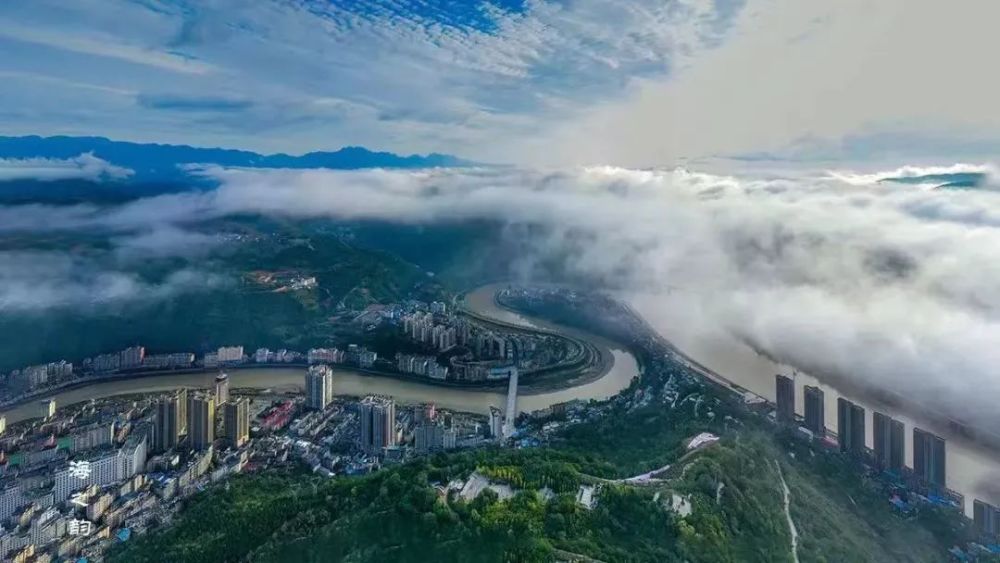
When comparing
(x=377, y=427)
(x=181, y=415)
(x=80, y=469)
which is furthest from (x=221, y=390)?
(x=377, y=427)

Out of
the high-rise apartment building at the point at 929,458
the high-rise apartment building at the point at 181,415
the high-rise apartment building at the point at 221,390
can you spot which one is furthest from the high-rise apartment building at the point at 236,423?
the high-rise apartment building at the point at 929,458

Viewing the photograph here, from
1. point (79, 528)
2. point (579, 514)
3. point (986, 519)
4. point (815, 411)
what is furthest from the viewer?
point (815, 411)

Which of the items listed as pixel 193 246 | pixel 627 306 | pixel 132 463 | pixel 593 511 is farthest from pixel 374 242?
pixel 593 511

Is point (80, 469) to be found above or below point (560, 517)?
below

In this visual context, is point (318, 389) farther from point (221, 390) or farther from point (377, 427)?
point (377, 427)

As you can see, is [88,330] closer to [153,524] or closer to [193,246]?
[193,246]

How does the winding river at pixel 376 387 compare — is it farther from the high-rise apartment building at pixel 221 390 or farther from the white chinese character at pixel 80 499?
the white chinese character at pixel 80 499

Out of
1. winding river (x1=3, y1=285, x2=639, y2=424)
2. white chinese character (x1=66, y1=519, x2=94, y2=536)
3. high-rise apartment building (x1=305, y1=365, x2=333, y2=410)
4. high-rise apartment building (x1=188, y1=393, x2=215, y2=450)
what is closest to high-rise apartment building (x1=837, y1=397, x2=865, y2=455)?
winding river (x1=3, y1=285, x2=639, y2=424)
